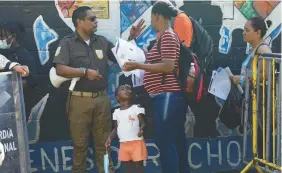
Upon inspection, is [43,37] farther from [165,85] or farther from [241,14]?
[241,14]

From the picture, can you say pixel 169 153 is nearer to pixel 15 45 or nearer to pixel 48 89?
pixel 48 89

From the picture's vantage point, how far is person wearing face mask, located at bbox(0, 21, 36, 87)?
5902 mm

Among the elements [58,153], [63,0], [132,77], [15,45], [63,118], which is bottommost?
[58,153]

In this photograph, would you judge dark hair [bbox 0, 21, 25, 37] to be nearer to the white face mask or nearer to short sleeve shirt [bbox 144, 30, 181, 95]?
the white face mask

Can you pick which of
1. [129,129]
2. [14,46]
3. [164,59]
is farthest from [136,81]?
[14,46]

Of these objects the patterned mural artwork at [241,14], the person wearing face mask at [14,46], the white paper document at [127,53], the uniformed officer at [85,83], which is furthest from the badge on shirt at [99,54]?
the patterned mural artwork at [241,14]

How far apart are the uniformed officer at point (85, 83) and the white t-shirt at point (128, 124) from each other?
0.76 ft

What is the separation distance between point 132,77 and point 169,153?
1.06m

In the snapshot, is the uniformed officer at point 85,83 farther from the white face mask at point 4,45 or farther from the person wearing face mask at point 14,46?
the white face mask at point 4,45

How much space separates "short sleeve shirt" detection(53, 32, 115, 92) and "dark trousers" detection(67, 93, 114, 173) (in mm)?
133

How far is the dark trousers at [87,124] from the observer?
19.1ft

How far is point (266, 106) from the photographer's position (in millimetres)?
5438

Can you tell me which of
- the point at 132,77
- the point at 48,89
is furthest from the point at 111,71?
the point at 48,89

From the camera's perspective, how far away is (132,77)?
20.4 ft
